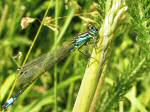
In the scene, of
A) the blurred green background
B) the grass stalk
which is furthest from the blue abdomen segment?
the blurred green background

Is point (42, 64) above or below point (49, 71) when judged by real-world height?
below

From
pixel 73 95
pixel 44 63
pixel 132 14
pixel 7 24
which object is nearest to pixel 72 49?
pixel 44 63

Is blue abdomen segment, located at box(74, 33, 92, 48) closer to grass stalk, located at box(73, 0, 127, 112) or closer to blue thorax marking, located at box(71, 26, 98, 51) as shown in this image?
blue thorax marking, located at box(71, 26, 98, 51)

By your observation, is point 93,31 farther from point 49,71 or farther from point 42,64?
point 49,71

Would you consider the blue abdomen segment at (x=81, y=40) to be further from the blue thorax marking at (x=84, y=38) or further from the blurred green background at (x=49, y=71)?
the blurred green background at (x=49, y=71)

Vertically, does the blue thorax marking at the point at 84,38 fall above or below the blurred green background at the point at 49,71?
below

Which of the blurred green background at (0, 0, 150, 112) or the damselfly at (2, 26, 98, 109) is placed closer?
the damselfly at (2, 26, 98, 109)

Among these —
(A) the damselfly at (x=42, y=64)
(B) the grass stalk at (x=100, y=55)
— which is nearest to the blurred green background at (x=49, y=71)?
(A) the damselfly at (x=42, y=64)

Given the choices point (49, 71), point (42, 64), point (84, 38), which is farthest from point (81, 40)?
point (49, 71)

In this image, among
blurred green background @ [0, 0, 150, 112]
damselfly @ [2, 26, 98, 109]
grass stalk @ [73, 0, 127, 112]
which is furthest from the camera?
blurred green background @ [0, 0, 150, 112]

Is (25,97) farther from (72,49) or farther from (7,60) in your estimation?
(72,49)

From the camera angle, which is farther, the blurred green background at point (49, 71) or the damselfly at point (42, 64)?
the blurred green background at point (49, 71)
